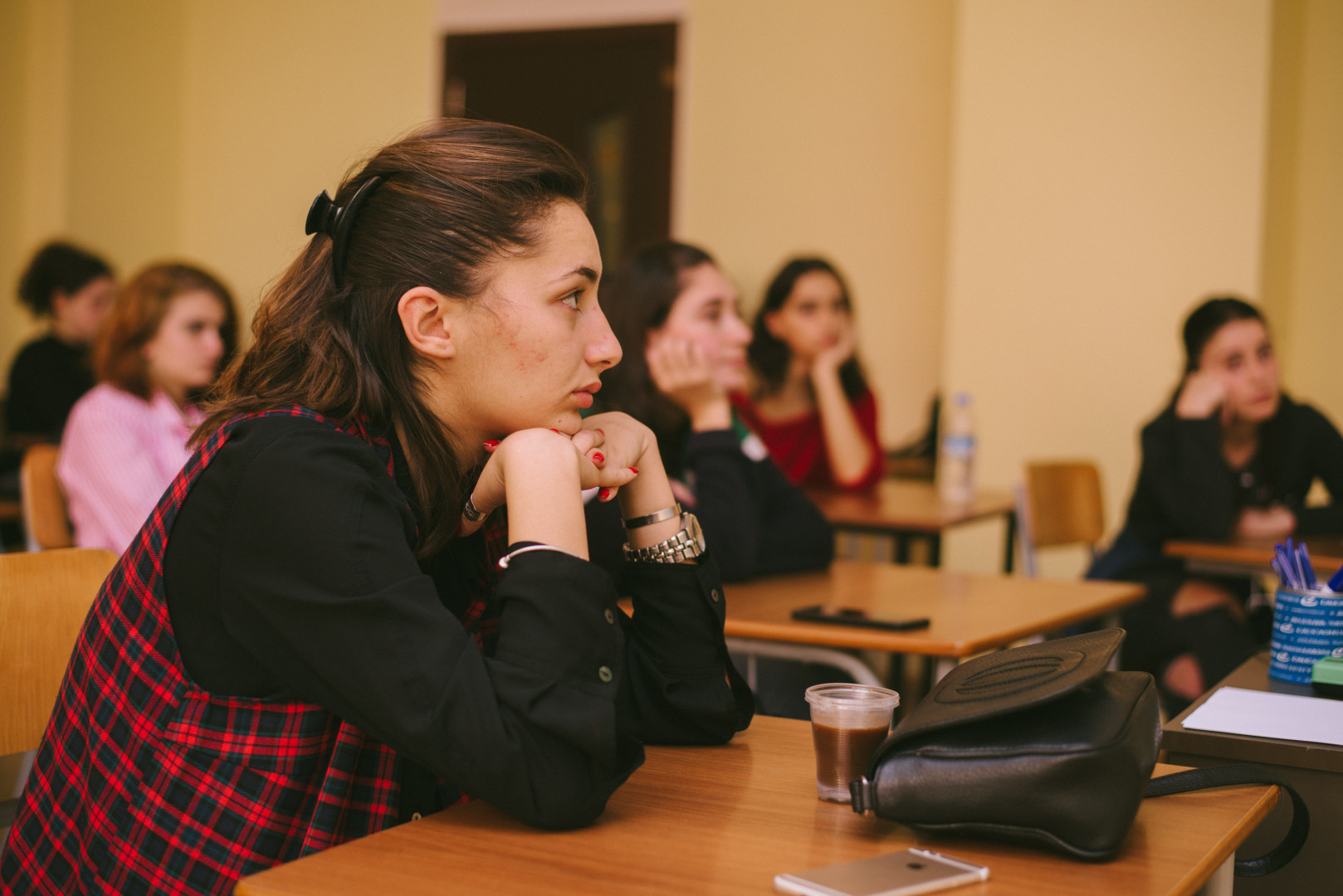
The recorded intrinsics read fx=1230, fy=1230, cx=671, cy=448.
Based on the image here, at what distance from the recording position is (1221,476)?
9.95ft

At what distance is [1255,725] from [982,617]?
736 mm

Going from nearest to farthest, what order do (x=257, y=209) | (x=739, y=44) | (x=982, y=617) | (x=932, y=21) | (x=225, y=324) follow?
1. (x=982, y=617)
2. (x=225, y=324)
3. (x=932, y=21)
4. (x=739, y=44)
5. (x=257, y=209)

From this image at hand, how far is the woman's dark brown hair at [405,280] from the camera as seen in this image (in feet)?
3.59

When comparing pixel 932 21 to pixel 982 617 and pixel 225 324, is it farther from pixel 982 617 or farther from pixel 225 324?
pixel 982 617

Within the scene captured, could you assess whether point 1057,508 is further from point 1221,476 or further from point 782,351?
point 782,351

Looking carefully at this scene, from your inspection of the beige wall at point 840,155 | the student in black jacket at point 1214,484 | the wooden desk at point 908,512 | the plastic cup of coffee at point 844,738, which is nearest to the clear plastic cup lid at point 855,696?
the plastic cup of coffee at point 844,738

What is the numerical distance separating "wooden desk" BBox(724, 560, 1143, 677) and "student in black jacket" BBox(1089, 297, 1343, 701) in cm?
67

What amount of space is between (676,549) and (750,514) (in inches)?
39.6

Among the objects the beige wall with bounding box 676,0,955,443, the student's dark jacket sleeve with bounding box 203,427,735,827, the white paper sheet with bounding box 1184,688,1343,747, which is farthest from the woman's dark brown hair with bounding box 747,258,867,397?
the student's dark jacket sleeve with bounding box 203,427,735,827

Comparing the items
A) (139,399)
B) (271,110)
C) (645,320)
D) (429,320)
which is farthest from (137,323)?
(271,110)

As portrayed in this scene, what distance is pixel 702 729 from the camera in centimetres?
116

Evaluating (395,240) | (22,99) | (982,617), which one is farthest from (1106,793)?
(22,99)

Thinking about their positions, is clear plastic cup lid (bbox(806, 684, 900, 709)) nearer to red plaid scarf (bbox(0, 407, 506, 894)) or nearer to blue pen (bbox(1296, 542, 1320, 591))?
red plaid scarf (bbox(0, 407, 506, 894))

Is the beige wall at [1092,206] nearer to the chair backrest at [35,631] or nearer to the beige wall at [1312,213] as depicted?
the beige wall at [1312,213]
